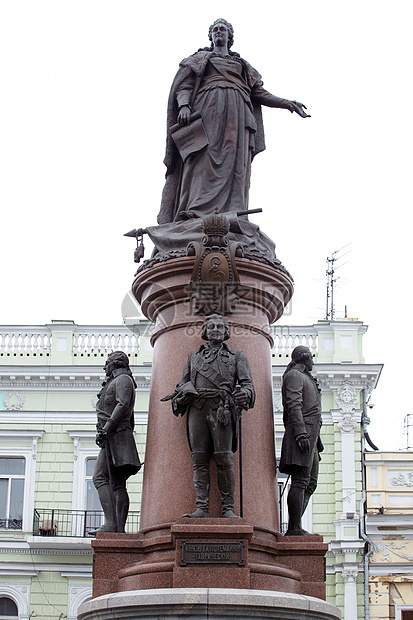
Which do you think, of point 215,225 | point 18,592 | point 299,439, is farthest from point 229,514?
point 18,592

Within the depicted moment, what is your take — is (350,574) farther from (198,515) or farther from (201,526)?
(201,526)

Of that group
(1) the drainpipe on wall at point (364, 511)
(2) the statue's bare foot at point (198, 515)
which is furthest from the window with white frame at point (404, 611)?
(2) the statue's bare foot at point (198, 515)

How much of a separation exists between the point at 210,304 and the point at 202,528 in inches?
79.6

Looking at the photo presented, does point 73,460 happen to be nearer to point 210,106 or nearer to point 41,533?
point 41,533

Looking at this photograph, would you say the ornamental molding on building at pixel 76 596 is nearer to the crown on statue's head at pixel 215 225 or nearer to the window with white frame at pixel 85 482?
the window with white frame at pixel 85 482

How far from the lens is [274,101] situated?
382 inches

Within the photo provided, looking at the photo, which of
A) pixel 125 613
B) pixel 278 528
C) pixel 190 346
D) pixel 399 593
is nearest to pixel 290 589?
pixel 278 528

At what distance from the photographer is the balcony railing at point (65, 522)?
23.4m

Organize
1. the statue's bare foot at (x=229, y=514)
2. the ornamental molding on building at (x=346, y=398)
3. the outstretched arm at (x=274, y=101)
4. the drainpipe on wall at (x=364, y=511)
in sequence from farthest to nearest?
the ornamental molding on building at (x=346, y=398) < the drainpipe on wall at (x=364, y=511) < the outstretched arm at (x=274, y=101) < the statue's bare foot at (x=229, y=514)

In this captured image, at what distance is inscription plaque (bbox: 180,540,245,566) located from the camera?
22.9 feet

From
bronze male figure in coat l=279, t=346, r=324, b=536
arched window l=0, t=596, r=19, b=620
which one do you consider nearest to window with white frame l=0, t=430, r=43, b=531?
arched window l=0, t=596, r=19, b=620

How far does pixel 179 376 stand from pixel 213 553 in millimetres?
1643

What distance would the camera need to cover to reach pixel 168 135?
9.54 metres

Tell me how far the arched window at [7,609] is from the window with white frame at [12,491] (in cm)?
171
